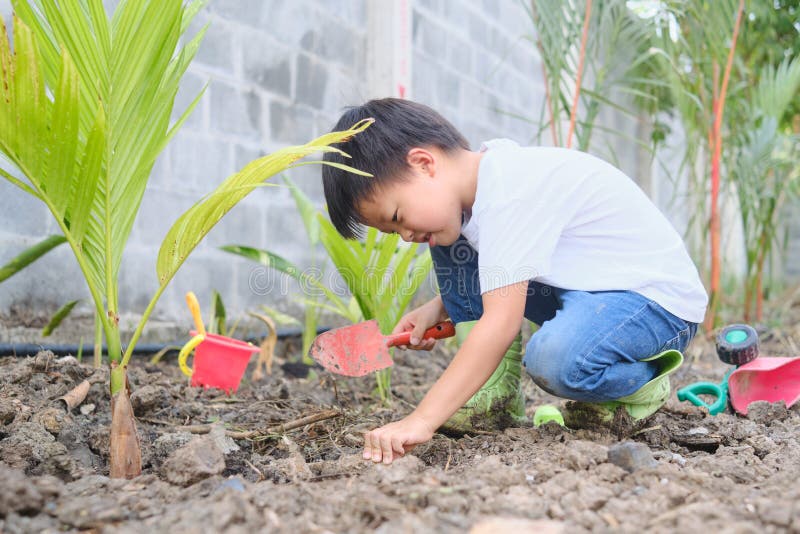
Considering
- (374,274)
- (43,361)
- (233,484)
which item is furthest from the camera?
(374,274)

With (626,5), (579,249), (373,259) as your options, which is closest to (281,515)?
(579,249)

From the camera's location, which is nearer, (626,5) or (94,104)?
(94,104)

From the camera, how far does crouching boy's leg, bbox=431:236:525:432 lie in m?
1.47

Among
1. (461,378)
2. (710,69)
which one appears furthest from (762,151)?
(461,378)

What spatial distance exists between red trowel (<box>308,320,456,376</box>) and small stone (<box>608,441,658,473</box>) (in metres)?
0.61

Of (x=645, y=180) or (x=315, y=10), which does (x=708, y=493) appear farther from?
(x=645, y=180)

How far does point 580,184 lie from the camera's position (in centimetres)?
133

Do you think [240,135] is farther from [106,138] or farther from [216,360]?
[106,138]

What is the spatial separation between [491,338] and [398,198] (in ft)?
0.99

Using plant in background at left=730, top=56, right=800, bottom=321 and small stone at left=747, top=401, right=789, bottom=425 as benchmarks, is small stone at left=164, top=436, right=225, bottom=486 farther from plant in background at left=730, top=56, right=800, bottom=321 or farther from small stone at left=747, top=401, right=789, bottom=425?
plant in background at left=730, top=56, right=800, bottom=321

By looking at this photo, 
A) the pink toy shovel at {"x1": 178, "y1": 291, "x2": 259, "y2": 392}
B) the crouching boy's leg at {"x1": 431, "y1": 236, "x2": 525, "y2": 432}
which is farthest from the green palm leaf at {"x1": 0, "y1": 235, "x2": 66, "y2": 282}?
the crouching boy's leg at {"x1": 431, "y1": 236, "x2": 525, "y2": 432}

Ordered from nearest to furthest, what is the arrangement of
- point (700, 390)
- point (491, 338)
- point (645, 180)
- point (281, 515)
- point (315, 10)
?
point (281, 515), point (491, 338), point (700, 390), point (315, 10), point (645, 180)

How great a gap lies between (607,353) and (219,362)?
87cm

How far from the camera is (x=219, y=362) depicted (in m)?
1.68
